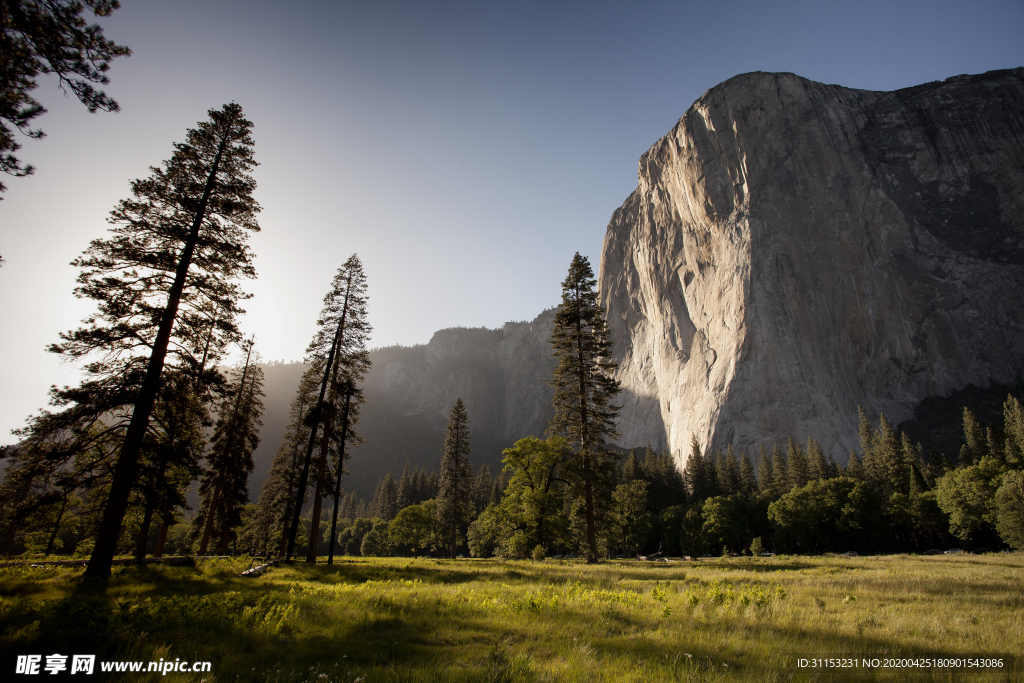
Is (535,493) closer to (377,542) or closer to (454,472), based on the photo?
(454,472)

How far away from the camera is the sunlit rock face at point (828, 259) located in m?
91.1

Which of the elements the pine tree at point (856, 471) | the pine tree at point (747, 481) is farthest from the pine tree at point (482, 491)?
the pine tree at point (856, 471)

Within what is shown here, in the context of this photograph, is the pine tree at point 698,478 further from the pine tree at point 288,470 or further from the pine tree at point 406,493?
the pine tree at point 288,470

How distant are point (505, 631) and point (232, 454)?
25.3 metres

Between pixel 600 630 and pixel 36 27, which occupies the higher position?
pixel 36 27

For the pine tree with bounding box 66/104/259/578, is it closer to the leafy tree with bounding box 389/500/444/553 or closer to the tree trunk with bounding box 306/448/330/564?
the tree trunk with bounding box 306/448/330/564

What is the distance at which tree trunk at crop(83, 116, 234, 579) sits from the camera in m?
11.1

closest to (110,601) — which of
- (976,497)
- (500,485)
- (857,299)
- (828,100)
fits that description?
(976,497)

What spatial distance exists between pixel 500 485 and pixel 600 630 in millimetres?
83055

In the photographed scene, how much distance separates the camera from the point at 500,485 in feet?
282

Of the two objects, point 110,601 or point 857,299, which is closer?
point 110,601

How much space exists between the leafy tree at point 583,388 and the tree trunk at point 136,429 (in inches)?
646

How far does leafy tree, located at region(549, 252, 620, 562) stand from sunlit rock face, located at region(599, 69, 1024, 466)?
7729 cm

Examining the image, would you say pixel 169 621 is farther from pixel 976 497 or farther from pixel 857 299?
pixel 857 299
